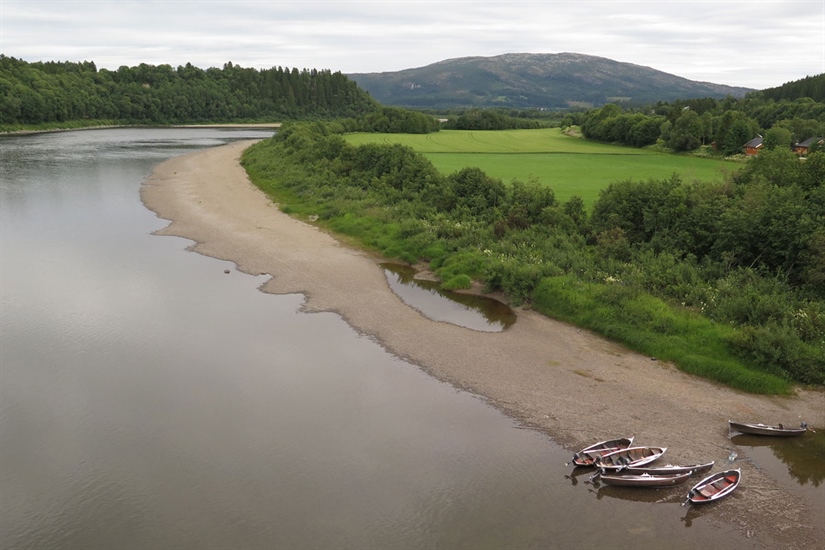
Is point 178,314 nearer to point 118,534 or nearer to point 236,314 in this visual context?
point 236,314

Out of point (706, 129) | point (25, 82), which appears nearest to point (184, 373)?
point (706, 129)

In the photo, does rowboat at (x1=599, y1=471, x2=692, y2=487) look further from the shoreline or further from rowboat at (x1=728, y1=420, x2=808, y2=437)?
the shoreline

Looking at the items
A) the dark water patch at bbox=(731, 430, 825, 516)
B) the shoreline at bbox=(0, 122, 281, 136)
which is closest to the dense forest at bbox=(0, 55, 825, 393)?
the dark water patch at bbox=(731, 430, 825, 516)

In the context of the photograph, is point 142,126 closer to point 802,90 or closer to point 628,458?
point 802,90

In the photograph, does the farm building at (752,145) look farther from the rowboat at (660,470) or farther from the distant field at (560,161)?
the rowboat at (660,470)

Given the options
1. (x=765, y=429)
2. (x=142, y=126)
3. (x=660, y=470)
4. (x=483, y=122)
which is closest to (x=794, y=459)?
(x=765, y=429)

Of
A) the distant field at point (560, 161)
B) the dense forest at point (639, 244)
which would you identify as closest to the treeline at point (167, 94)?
the distant field at point (560, 161)
